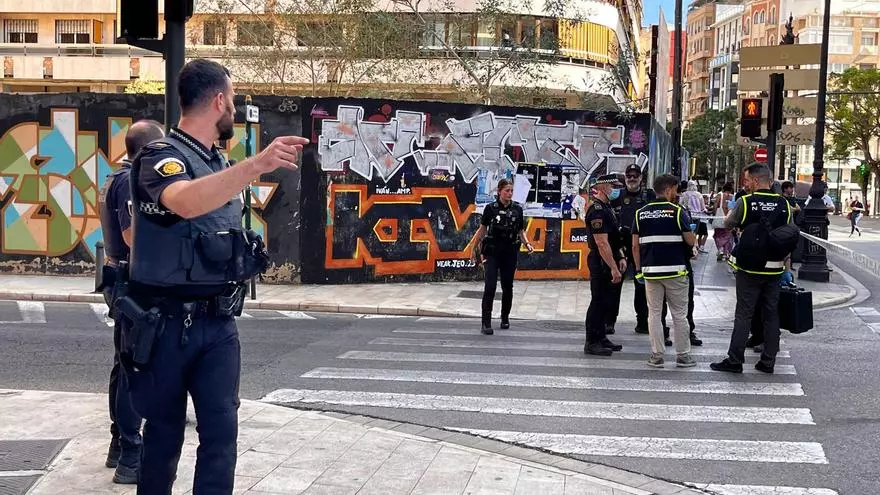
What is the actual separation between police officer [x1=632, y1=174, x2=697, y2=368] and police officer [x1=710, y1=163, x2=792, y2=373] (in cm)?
47

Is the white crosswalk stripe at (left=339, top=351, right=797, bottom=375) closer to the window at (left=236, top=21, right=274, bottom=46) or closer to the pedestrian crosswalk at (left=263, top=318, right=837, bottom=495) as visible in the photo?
the pedestrian crosswalk at (left=263, top=318, right=837, bottom=495)

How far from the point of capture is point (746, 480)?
229 inches

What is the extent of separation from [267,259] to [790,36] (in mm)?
30507

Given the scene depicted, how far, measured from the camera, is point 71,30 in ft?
160

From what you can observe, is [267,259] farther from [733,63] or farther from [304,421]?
[733,63]

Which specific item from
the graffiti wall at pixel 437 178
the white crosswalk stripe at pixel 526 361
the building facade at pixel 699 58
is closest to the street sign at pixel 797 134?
the graffiti wall at pixel 437 178

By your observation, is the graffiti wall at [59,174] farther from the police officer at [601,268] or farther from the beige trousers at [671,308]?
the beige trousers at [671,308]

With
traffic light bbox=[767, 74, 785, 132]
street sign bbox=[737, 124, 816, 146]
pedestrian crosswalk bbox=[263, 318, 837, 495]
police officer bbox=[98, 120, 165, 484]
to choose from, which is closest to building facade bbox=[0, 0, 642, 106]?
street sign bbox=[737, 124, 816, 146]

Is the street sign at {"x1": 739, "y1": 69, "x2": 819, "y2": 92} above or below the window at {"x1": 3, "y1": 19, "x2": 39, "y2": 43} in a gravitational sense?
below

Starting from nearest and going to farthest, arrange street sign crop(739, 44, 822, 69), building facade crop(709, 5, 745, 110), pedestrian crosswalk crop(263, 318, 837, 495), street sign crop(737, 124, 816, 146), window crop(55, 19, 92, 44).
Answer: pedestrian crosswalk crop(263, 318, 837, 495)
street sign crop(739, 44, 822, 69)
street sign crop(737, 124, 816, 146)
window crop(55, 19, 92, 44)
building facade crop(709, 5, 745, 110)

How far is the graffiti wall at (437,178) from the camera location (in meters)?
16.0

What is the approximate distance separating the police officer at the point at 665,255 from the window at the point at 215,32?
74.8ft

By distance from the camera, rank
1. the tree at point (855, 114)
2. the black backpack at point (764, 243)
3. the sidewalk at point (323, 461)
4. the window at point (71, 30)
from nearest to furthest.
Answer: the sidewalk at point (323, 461), the black backpack at point (764, 243), the window at point (71, 30), the tree at point (855, 114)

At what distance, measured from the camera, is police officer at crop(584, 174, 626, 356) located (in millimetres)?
10047
